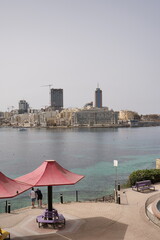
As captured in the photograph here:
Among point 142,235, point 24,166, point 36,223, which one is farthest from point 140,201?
point 24,166

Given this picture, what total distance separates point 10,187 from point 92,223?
3847 mm

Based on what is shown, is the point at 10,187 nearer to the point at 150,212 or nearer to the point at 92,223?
the point at 92,223

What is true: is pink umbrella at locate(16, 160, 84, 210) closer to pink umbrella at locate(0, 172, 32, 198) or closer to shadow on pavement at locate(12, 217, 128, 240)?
pink umbrella at locate(0, 172, 32, 198)

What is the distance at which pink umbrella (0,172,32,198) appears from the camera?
10.1 metres

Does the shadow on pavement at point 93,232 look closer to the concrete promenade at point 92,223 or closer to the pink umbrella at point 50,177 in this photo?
the concrete promenade at point 92,223

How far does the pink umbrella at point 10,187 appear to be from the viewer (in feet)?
A: 33.2

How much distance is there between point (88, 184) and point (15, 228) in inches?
662

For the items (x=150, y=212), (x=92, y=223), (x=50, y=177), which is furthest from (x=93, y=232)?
(x=150, y=212)

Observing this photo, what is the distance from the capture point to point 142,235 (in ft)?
35.2

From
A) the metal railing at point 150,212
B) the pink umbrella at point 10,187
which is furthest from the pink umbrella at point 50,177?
the metal railing at point 150,212

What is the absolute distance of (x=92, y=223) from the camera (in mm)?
12070

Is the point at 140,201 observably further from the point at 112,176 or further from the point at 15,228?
the point at 112,176

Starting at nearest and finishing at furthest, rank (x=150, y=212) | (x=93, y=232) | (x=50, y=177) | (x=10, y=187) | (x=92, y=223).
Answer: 1. (x=10, y=187)
2. (x=93, y=232)
3. (x=50, y=177)
4. (x=92, y=223)
5. (x=150, y=212)

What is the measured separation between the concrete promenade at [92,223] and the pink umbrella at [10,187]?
176 cm
